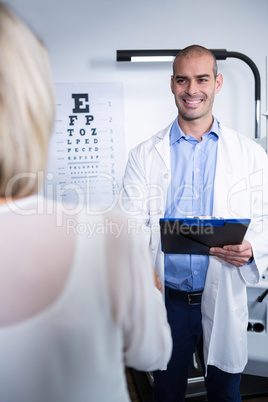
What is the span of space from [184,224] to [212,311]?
1.57 feet

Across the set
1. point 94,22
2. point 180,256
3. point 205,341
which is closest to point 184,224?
point 180,256

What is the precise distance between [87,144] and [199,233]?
1.22 m

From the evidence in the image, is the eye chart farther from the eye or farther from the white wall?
the eye

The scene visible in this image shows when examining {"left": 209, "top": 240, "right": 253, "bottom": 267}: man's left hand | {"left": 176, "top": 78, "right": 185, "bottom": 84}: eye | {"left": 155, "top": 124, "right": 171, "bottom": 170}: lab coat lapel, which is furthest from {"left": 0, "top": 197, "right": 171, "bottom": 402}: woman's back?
{"left": 176, "top": 78, "right": 185, "bottom": 84}: eye

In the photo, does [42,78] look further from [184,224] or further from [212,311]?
[212,311]

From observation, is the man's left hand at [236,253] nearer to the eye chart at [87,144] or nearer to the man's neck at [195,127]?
the man's neck at [195,127]

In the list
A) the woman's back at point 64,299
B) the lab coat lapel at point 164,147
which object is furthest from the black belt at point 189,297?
the woman's back at point 64,299

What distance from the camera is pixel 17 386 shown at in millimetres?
480

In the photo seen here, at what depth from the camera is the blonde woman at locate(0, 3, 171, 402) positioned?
0.43 metres

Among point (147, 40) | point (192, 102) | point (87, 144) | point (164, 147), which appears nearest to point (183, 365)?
point (164, 147)

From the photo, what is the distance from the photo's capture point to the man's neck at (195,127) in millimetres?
1522

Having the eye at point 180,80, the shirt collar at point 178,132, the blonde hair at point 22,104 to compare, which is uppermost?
the eye at point 180,80

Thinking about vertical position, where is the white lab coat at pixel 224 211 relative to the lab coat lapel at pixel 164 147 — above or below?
below

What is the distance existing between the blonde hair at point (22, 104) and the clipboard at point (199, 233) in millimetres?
675
